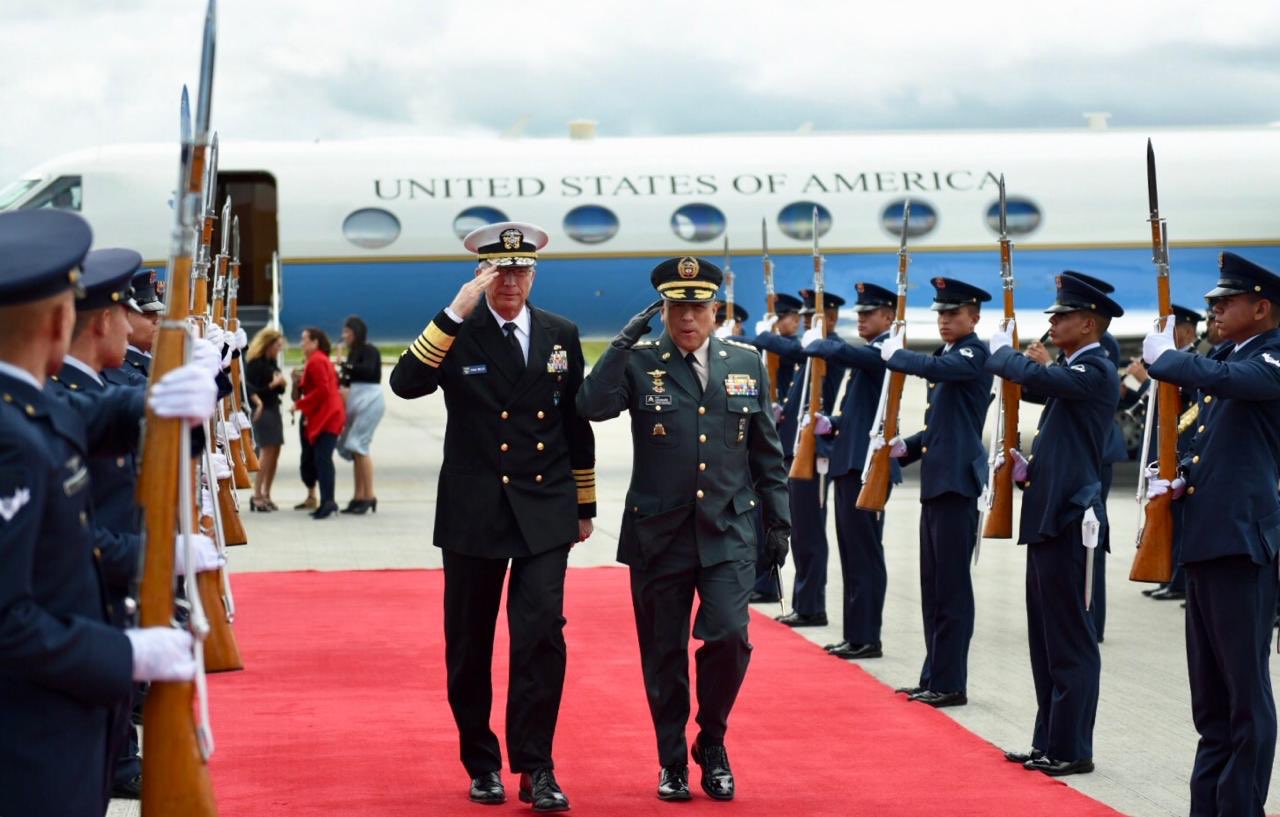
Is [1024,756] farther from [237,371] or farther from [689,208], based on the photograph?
[689,208]

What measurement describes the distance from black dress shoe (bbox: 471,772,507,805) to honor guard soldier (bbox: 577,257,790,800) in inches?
19.4

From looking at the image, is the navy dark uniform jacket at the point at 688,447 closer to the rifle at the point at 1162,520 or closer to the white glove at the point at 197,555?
the rifle at the point at 1162,520

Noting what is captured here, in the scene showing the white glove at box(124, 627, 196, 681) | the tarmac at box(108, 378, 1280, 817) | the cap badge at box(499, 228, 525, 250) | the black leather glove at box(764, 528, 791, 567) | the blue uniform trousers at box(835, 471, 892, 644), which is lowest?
the tarmac at box(108, 378, 1280, 817)

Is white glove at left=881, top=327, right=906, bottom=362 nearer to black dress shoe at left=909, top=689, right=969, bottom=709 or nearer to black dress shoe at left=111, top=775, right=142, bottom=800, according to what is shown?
black dress shoe at left=909, top=689, right=969, bottom=709

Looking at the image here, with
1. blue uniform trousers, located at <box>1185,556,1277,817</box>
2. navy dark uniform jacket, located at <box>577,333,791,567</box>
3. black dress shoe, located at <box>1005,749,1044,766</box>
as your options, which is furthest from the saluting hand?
black dress shoe, located at <box>1005,749,1044,766</box>

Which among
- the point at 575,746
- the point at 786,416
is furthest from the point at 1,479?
the point at 786,416

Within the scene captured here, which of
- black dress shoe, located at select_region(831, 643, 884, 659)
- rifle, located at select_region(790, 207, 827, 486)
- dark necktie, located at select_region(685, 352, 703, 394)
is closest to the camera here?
dark necktie, located at select_region(685, 352, 703, 394)

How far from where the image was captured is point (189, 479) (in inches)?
117

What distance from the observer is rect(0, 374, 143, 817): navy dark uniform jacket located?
8.50 feet

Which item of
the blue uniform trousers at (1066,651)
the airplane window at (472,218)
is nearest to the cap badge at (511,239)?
the blue uniform trousers at (1066,651)

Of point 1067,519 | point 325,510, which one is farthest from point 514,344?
point 325,510

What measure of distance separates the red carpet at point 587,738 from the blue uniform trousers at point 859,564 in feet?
0.80

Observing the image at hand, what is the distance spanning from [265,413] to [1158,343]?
9460mm

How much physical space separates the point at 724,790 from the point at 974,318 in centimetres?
267
